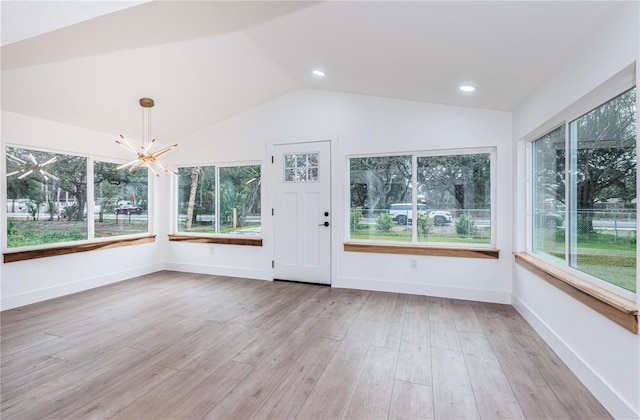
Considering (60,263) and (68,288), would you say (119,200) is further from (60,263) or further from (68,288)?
(68,288)

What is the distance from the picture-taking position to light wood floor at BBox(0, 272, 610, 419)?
1.87 metres

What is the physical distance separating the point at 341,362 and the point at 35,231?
4103 mm

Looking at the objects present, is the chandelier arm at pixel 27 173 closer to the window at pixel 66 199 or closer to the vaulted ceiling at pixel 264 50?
the window at pixel 66 199

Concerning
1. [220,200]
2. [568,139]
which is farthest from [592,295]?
[220,200]

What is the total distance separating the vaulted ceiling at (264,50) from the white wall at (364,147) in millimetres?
242

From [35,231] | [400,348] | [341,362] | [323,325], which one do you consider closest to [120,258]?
[35,231]

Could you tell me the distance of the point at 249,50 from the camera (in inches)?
132

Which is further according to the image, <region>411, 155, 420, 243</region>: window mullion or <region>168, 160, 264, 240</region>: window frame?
<region>168, 160, 264, 240</region>: window frame

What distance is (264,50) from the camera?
3357 millimetres

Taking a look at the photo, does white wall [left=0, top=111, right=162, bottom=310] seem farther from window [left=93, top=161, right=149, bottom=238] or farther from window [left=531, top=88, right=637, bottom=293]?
window [left=531, top=88, right=637, bottom=293]

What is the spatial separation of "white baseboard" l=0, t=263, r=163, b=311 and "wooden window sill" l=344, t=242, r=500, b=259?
11.4 ft

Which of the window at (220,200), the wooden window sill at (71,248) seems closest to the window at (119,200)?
the wooden window sill at (71,248)

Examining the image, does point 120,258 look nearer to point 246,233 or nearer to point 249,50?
point 246,233

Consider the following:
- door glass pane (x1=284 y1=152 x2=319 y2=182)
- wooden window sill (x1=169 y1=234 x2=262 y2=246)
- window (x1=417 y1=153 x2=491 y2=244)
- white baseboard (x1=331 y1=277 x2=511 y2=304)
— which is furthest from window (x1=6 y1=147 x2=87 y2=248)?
window (x1=417 y1=153 x2=491 y2=244)
